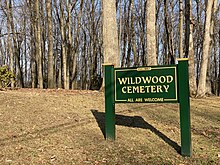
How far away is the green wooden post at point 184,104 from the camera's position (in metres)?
4.59

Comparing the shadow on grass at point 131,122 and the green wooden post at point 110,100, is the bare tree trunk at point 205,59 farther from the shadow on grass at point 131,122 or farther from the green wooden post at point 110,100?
the green wooden post at point 110,100

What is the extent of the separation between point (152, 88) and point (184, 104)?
26.7 inches

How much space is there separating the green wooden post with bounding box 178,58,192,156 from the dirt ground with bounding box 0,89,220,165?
22 cm

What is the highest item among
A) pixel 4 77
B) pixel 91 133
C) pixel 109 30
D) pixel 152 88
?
pixel 109 30

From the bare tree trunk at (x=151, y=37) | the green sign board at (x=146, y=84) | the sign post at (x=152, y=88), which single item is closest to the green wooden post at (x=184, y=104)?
the sign post at (x=152, y=88)

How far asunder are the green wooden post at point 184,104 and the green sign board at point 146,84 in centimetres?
12

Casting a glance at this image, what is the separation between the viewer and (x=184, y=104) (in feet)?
15.1

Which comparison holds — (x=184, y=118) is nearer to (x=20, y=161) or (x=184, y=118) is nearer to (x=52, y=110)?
(x=20, y=161)

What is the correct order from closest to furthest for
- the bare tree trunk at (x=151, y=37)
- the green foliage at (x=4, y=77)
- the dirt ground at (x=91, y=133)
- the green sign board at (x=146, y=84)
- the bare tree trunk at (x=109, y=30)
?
the dirt ground at (x=91, y=133) → the green sign board at (x=146, y=84) → the bare tree trunk at (x=109, y=30) → the bare tree trunk at (x=151, y=37) → the green foliage at (x=4, y=77)

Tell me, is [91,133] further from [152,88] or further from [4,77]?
[4,77]

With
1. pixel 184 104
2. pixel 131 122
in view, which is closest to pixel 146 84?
pixel 184 104

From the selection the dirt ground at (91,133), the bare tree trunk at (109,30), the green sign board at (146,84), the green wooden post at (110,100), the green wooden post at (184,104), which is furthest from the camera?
the bare tree trunk at (109,30)

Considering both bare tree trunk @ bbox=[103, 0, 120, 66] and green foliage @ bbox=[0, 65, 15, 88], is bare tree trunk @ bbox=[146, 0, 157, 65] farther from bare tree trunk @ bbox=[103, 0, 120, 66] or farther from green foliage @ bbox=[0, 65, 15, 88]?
green foliage @ bbox=[0, 65, 15, 88]

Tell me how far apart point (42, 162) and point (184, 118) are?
264 cm
